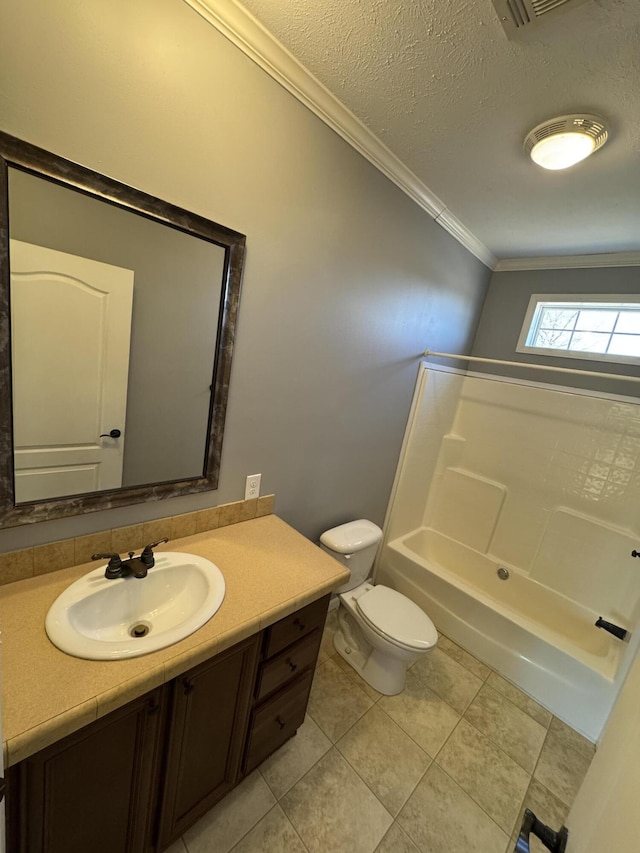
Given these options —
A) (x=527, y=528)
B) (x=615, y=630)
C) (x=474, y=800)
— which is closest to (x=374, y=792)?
(x=474, y=800)

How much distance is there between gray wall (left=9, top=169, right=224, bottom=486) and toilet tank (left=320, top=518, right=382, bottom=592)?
84cm

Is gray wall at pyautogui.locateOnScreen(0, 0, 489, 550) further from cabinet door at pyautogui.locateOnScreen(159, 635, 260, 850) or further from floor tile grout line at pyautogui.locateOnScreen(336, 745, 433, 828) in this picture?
floor tile grout line at pyautogui.locateOnScreen(336, 745, 433, 828)

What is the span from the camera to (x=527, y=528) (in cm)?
228

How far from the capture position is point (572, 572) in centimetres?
210

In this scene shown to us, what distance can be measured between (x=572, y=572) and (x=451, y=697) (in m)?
1.11

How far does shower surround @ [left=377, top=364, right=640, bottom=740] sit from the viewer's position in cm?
180

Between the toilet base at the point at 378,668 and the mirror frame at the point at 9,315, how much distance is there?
50.1 inches

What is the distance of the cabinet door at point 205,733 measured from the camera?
0.92 meters

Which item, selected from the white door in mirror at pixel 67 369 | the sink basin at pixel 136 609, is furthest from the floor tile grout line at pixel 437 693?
the white door in mirror at pixel 67 369

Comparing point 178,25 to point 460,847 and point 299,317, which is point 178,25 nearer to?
point 299,317

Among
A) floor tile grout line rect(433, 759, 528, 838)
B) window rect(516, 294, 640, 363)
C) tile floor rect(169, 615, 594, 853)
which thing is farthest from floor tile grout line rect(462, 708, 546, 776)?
window rect(516, 294, 640, 363)

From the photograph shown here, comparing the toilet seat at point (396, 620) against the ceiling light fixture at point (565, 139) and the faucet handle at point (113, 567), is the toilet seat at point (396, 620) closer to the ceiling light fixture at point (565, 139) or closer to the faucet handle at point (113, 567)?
the faucet handle at point (113, 567)

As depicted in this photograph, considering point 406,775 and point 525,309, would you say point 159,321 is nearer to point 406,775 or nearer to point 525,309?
point 406,775

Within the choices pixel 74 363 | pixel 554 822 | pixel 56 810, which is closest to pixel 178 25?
pixel 74 363
